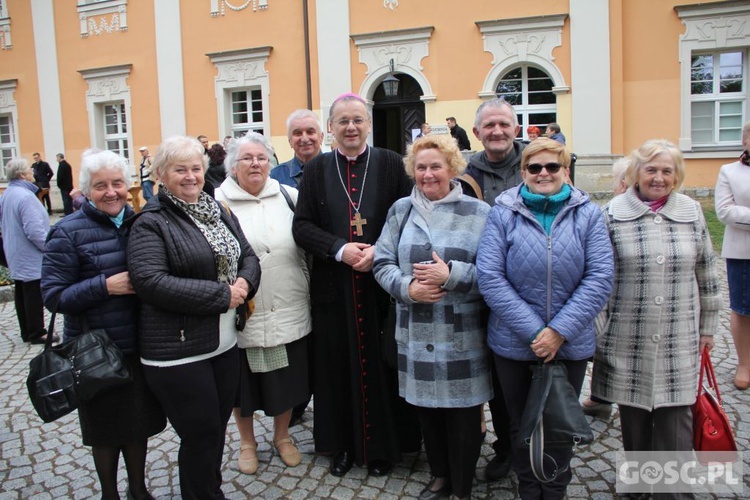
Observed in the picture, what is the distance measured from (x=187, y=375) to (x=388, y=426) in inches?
48.2

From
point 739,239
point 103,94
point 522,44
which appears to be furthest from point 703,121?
point 103,94

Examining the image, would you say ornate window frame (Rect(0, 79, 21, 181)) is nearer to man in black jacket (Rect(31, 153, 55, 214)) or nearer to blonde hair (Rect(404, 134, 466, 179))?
man in black jacket (Rect(31, 153, 55, 214))

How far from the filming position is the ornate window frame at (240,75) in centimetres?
1557

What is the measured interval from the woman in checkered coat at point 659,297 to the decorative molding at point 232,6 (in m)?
14.5

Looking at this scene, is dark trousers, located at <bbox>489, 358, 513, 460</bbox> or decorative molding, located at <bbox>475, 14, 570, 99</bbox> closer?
dark trousers, located at <bbox>489, 358, 513, 460</bbox>

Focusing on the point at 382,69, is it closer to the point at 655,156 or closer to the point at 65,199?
the point at 65,199

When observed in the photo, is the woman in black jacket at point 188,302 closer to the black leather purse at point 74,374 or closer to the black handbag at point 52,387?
the black leather purse at point 74,374

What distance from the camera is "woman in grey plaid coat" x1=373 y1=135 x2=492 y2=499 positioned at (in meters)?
2.80

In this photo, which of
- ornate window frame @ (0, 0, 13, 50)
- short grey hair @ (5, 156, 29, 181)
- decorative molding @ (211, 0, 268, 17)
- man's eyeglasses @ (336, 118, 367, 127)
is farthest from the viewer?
ornate window frame @ (0, 0, 13, 50)

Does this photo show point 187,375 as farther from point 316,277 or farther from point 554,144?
point 554,144

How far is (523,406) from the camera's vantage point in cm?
271

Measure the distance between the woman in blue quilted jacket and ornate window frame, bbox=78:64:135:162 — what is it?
16.6 meters

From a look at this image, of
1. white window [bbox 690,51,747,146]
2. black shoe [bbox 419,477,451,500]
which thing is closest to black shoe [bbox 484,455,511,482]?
black shoe [bbox 419,477,451,500]

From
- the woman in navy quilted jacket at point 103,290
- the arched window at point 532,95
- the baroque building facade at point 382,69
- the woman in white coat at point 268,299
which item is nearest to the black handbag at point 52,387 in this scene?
the woman in navy quilted jacket at point 103,290
